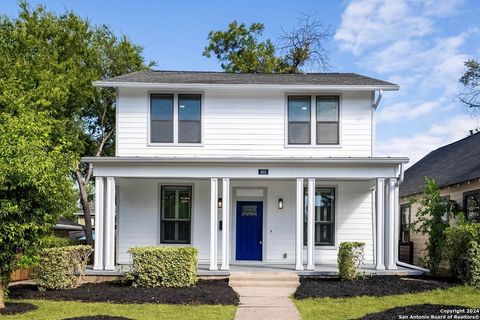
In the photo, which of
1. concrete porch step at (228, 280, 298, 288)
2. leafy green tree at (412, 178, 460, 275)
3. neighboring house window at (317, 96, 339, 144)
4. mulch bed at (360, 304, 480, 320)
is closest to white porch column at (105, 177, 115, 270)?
concrete porch step at (228, 280, 298, 288)

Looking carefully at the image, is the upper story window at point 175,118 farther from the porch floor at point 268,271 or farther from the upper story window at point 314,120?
the porch floor at point 268,271

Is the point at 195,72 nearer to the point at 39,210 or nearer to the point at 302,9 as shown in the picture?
the point at 39,210

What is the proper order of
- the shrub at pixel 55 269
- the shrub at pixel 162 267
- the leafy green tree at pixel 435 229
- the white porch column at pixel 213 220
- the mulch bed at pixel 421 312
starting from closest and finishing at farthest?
the mulch bed at pixel 421 312
the shrub at pixel 55 269
the shrub at pixel 162 267
the leafy green tree at pixel 435 229
the white porch column at pixel 213 220

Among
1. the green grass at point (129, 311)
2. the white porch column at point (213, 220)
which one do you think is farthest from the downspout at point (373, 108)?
the green grass at point (129, 311)

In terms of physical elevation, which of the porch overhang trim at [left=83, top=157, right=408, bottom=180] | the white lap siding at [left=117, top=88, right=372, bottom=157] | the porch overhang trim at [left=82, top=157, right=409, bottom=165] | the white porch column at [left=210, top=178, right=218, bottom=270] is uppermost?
the white lap siding at [left=117, top=88, right=372, bottom=157]

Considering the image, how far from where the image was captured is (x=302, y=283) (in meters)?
12.5

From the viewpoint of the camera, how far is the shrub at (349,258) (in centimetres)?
1248

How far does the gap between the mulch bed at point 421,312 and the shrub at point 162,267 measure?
4912mm

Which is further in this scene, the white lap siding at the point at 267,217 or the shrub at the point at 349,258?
Result: the white lap siding at the point at 267,217

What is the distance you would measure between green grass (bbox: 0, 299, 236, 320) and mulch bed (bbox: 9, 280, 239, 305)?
41cm

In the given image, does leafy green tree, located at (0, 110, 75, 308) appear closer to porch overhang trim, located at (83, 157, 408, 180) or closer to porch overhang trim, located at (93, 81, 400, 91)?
porch overhang trim, located at (83, 157, 408, 180)

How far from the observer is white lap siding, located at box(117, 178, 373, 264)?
1541cm

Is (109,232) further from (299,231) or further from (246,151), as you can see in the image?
(299,231)

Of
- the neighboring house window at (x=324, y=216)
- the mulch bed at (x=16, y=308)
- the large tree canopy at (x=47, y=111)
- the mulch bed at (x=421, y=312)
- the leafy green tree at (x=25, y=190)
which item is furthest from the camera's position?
the neighboring house window at (x=324, y=216)
